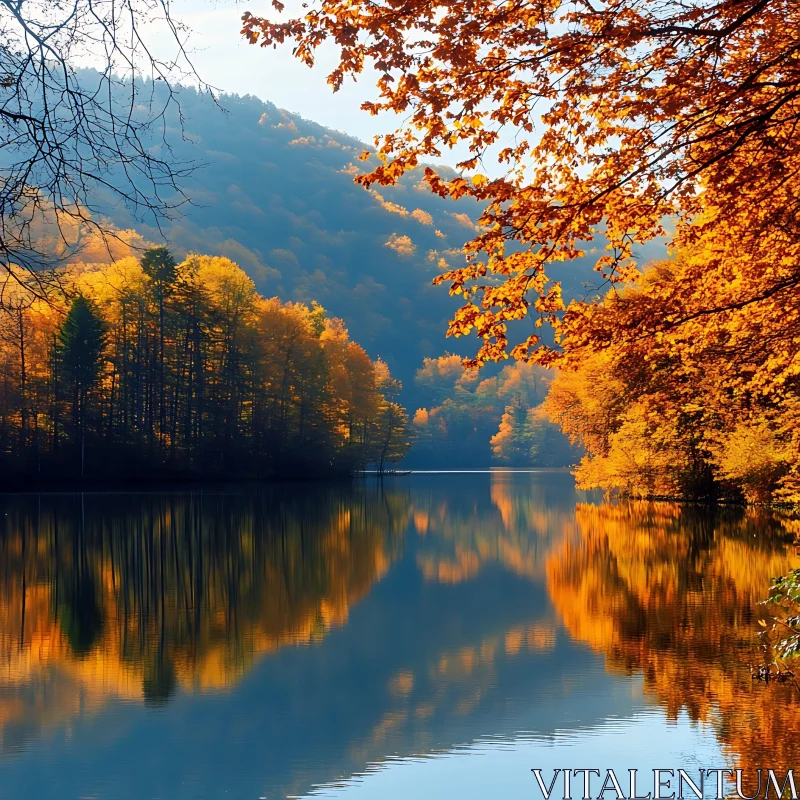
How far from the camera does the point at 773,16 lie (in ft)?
27.8

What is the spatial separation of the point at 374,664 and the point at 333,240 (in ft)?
564

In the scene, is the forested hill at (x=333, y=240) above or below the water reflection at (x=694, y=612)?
above

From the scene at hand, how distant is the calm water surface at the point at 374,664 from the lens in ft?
28.0

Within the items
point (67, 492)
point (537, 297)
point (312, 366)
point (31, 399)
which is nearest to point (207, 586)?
point (537, 297)

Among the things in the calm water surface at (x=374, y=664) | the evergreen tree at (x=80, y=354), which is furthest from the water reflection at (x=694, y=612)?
the evergreen tree at (x=80, y=354)

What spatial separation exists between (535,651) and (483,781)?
5091mm

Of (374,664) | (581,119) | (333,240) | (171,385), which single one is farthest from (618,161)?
(333,240)

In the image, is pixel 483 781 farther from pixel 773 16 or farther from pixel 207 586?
pixel 207 586

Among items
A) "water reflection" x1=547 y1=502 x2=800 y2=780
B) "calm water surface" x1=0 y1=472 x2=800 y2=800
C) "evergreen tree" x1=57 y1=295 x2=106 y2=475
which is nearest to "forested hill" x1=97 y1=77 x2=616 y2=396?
"evergreen tree" x1=57 y1=295 x2=106 y2=475

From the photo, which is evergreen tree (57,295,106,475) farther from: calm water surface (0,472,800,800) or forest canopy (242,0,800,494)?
forest canopy (242,0,800,494)

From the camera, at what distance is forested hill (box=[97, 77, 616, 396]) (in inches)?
6388

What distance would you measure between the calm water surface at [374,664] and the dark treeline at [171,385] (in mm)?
26001

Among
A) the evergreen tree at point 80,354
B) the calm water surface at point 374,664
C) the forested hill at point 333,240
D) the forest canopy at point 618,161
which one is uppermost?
the forested hill at point 333,240

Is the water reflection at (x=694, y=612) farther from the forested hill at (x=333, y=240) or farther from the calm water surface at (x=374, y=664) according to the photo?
the forested hill at (x=333, y=240)
